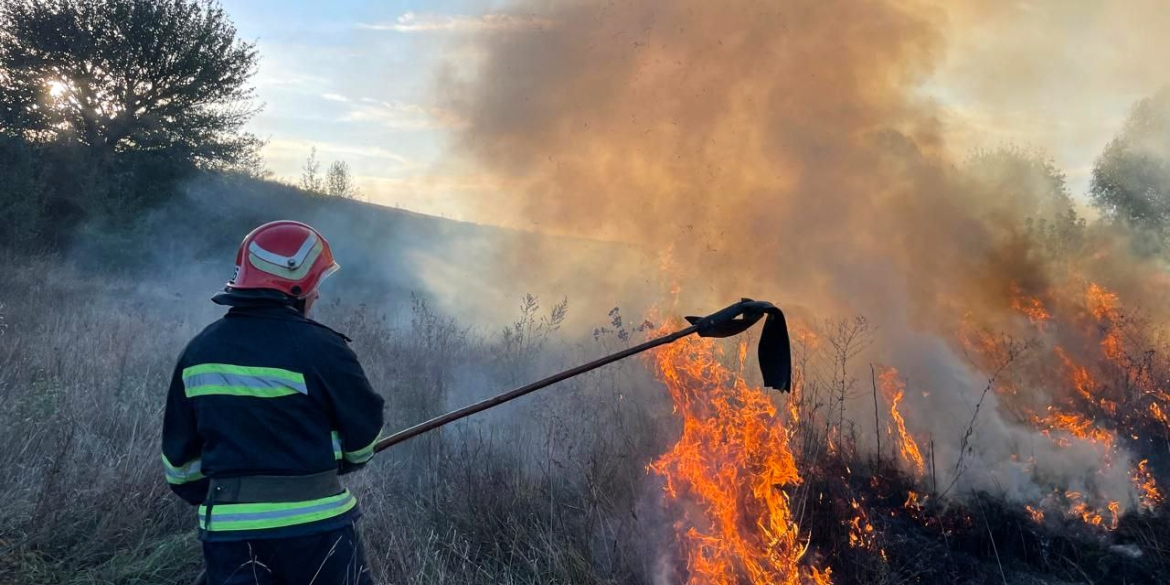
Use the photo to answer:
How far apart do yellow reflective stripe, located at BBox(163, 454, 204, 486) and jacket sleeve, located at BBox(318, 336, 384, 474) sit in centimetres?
57

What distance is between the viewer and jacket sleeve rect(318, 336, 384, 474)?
275cm

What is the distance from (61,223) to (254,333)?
1779 cm

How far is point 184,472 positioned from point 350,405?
2.52ft

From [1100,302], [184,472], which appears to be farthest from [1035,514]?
[184,472]

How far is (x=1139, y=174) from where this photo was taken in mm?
19484

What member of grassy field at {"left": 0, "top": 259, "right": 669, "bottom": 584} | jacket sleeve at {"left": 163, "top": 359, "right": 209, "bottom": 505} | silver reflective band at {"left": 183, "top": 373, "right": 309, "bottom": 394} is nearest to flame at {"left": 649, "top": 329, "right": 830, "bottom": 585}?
grassy field at {"left": 0, "top": 259, "right": 669, "bottom": 584}

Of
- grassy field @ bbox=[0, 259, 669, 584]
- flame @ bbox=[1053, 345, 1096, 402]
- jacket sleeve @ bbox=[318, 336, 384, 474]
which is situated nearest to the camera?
jacket sleeve @ bbox=[318, 336, 384, 474]

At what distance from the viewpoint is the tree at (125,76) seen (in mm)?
17375

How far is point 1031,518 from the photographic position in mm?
5512

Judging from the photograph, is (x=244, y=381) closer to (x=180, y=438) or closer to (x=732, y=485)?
(x=180, y=438)

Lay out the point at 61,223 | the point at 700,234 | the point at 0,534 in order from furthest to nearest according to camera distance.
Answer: the point at 61,223 < the point at 700,234 < the point at 0,534

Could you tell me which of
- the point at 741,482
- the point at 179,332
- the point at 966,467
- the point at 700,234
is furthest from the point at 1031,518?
the point at 179,332

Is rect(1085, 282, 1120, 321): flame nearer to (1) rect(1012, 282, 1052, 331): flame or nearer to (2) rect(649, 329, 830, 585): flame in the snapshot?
(1) rect(1012, 282, 1052, 331): flame

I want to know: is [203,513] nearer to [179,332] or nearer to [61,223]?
[179,332]
